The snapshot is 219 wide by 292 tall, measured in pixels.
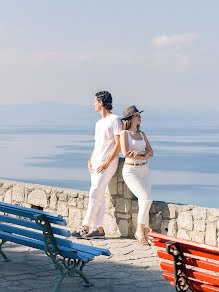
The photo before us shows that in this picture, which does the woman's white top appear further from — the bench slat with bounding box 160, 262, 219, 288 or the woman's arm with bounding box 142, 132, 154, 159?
the bench slat with bounding box 160, 262, 219, 288

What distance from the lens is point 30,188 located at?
32.5 ft

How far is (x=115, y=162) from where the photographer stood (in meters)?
8.58

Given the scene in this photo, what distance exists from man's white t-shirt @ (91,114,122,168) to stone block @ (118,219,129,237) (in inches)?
36.8

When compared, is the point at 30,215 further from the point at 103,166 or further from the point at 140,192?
the point at 103,166

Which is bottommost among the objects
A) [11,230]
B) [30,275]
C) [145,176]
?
[30,275]

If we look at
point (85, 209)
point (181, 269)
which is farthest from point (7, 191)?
point (181, 269)

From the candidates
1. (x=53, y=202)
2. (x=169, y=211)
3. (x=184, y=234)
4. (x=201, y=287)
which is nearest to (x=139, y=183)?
(x=169, y=211)

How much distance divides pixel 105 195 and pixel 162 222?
Answer: 3.57ft

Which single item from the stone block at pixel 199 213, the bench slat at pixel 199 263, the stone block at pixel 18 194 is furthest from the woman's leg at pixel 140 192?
the bench slat at pixel 199 263

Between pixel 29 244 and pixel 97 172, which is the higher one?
pixel 97 172

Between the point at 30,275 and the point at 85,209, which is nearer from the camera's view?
the point at 30,275

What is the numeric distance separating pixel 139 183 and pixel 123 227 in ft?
2.79

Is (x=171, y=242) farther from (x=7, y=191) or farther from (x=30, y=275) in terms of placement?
(x=7, y=191)

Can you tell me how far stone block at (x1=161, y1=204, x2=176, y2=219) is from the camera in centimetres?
814
